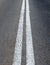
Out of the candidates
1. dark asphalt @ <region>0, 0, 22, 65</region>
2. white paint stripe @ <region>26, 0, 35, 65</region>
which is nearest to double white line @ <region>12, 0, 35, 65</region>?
white paint stripe @ <region>26, 0, 35, 65</region>

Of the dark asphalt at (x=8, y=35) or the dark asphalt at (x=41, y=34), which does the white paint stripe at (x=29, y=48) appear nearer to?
the dark asphalt at (x=41, y=34)

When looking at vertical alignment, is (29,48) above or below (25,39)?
below

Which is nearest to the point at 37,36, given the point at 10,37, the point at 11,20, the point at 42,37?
the point at 42,37

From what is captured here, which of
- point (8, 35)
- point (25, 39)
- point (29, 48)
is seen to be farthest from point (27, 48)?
point (8, 35)

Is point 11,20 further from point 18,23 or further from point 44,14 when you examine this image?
point 44,14

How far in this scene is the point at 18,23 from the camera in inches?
Result: 404

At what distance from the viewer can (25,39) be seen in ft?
25.9

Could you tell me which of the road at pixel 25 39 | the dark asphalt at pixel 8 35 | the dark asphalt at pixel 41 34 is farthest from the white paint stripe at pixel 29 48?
the dark asphalt at pixel 8 35

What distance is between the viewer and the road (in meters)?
A: 6.36

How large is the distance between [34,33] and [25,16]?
315cm

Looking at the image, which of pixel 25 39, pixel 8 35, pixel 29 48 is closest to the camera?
pixel 29 48

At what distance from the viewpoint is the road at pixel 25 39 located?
20.9 feet

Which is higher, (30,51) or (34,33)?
(34,33)

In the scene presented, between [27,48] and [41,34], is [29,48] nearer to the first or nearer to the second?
[27,48]
